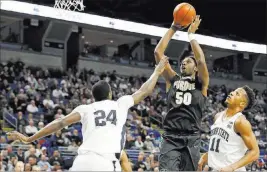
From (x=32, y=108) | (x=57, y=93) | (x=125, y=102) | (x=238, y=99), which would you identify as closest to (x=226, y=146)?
(x=238, y=99)

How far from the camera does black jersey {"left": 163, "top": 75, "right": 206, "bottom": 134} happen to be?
6082mm

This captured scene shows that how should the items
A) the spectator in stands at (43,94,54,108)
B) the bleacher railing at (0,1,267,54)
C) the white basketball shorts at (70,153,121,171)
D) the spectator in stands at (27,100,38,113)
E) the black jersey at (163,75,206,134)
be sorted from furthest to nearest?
the bleacher railing at (0,1,267,54), the spectator in stands at (43,94,54,108), the spectator in stands at (27,100,38,113), the black jersey at (163,75,206,134), the white basketball shorts at (70,153,121,171)

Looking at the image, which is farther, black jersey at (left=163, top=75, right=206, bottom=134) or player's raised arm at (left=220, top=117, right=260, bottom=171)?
black jersey at (left=163, top=75, right=206, bottom=134)

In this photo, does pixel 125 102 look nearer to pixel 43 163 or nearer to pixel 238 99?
pixel 238 99

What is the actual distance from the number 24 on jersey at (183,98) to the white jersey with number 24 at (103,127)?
1625 mm

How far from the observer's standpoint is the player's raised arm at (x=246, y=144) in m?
5.10

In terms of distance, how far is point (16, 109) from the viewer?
17562 mm

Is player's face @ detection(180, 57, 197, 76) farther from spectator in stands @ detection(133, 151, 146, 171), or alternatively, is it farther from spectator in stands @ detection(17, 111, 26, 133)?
spectator in stands @ detection(17, 111, 26, 133)

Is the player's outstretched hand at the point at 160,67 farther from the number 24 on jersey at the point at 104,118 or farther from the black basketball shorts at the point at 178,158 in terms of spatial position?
the black basketball shorts at the point at 178,158

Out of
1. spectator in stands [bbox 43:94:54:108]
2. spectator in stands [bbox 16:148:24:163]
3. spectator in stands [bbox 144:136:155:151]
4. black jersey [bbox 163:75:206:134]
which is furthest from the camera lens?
spectator in stands [bbox 43:94:54:108]

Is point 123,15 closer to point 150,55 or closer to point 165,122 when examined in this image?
point 150,55

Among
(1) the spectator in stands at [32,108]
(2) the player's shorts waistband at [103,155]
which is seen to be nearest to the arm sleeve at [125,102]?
(2) the player's shorts waistband at [103,155]

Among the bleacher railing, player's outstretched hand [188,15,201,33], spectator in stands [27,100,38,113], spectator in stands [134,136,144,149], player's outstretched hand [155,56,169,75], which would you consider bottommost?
spectator in stands [134,136,144,149]

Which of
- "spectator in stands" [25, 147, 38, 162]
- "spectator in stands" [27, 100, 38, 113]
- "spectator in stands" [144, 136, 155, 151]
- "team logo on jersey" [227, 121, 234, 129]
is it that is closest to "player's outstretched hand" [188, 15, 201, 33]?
"team logo on jersey" [227, 121, 234, 129]
